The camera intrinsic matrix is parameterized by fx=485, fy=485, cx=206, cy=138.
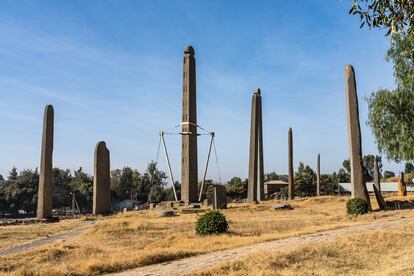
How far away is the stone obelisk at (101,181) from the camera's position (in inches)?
1225

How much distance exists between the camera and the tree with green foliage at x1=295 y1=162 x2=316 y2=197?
240 ft

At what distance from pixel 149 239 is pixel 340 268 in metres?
6.95

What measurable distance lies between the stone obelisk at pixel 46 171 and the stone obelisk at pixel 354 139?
17345mm

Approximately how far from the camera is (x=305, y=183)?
73750 mm

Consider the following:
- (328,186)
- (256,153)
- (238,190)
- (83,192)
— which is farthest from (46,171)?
(328,186)

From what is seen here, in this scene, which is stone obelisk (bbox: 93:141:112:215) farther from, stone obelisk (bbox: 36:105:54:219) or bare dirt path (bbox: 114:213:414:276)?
bare dirt path (bbox: 114:213:414:276)

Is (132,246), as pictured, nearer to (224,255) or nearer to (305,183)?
(224,255)

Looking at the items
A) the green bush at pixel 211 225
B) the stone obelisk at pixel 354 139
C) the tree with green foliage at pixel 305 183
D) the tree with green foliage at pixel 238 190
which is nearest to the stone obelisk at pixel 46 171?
the green bush at pixel 211 225

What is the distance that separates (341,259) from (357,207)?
11.5 meters

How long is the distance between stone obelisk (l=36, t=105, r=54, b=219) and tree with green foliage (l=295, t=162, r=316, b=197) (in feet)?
164

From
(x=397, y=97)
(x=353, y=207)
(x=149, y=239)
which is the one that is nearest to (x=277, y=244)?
(x=149, y=239)

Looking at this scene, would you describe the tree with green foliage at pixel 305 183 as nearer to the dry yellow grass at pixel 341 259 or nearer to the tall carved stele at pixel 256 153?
the tall carved stele at pixel 256 153

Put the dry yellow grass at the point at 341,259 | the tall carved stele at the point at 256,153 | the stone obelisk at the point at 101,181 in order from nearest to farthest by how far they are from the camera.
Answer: the dry yellow grass at the point at 341,259
the stone obelisk at the point at 101,181
the tall carved stele at the point at 256,153

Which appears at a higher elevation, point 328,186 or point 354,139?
point 354,139
